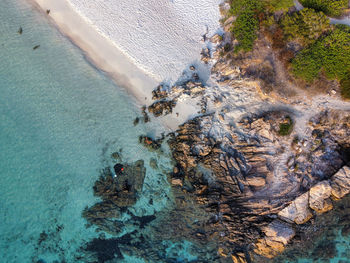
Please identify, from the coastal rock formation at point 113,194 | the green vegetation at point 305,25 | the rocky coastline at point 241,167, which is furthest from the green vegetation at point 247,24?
the coastal rock formation at point 113,194

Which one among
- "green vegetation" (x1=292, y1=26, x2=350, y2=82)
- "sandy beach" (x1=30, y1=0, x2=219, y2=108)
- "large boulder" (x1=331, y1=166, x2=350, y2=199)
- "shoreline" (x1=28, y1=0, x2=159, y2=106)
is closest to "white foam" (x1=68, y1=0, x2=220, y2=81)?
"sandy beach" (x1=30, y1=0, x2=219, y2=108)

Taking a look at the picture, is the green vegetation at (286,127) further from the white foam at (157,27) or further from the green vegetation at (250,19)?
the white foam at (157,27)

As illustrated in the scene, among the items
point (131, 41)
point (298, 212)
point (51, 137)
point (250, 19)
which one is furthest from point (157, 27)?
point (298, 212)

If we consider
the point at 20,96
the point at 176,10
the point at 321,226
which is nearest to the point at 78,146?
the point at 20,96

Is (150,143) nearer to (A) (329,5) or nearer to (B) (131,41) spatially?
(B) (131,41)

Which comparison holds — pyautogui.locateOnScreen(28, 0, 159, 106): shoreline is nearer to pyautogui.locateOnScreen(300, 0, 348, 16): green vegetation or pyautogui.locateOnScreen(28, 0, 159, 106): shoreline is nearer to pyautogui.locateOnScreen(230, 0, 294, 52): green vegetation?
pyautogui.locateOnScreen(230, 0, 294, 52): green vegetation

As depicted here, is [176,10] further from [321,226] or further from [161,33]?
[321,226]
